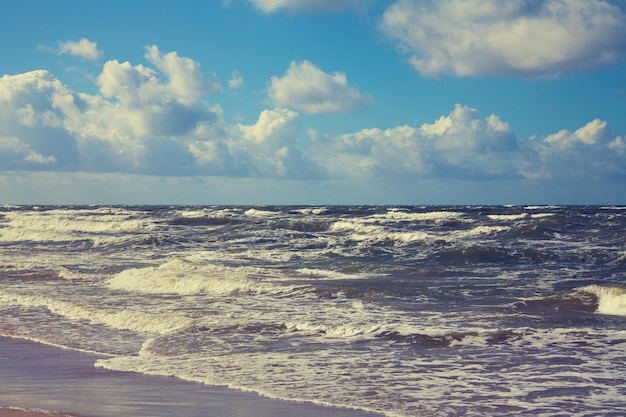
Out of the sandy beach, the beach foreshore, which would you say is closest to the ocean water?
the beach foreshore

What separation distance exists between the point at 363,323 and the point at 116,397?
17.7ft

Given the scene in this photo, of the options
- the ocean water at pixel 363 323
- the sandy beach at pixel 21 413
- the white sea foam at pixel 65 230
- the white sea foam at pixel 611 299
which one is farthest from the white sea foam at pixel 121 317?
the white sea foam at pixel 65 230

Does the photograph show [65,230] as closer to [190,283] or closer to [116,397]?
[190,283]

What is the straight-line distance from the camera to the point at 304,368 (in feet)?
27.9

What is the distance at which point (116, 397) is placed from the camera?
7027 millimetres

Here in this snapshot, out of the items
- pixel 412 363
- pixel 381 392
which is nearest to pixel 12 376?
pixel 381 392

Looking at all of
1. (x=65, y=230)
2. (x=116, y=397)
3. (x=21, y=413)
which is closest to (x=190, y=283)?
(x=116, y=397)

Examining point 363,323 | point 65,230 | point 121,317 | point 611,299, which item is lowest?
point 65,230

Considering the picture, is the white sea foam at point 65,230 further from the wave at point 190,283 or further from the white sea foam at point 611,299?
the white sea foam at point 611,299

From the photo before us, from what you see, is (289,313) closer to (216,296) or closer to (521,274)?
(216,296)

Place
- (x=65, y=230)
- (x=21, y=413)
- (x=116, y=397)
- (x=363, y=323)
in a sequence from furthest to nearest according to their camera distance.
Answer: (x=65, y=230) < (x=363, y=323) < (x=116, y=397) < (x=21, y=413)

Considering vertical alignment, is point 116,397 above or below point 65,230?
above

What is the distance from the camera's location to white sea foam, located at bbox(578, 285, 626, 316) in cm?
1305

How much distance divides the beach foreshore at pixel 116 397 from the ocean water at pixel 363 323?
310mm
